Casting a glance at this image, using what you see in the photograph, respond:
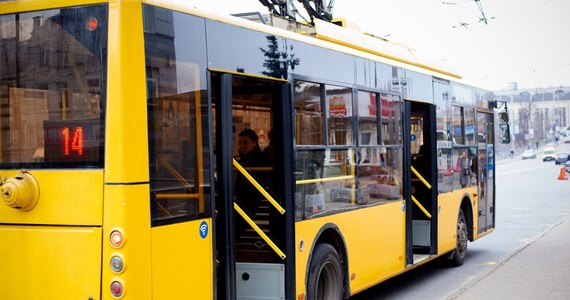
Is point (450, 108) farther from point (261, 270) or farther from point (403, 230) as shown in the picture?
point (261, 270)

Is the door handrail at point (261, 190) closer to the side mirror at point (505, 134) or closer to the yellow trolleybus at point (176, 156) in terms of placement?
the yellow trolleybus at point (176, 156)

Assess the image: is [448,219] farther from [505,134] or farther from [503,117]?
[503,117]

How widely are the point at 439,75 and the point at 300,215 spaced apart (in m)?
5.91

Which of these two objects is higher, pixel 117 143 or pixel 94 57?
pixel 94 57

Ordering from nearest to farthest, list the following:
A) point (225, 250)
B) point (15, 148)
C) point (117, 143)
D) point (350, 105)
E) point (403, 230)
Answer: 1. point (117, 143)
2. point (15, 148)
3. point (225, 250)
4. point (350, 105)
5. point (403, 230)

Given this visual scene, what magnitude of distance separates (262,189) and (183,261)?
1736 millimetres

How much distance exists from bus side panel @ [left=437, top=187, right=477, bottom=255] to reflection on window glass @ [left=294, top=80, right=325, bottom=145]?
183 inches

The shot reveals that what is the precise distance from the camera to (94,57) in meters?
5.51

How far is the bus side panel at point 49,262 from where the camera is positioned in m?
5.36

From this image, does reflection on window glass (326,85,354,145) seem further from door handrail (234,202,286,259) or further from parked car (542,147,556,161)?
parked car (542,147,556,161)

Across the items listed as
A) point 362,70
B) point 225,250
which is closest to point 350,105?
point 362,70

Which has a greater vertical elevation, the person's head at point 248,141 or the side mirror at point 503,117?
the side mirror at point 503,117

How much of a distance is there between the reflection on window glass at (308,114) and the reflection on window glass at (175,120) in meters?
1.75

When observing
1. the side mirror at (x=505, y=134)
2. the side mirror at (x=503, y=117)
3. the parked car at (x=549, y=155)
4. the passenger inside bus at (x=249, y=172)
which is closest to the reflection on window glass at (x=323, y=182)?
the passenger inside bus at (x=249, y=172)
